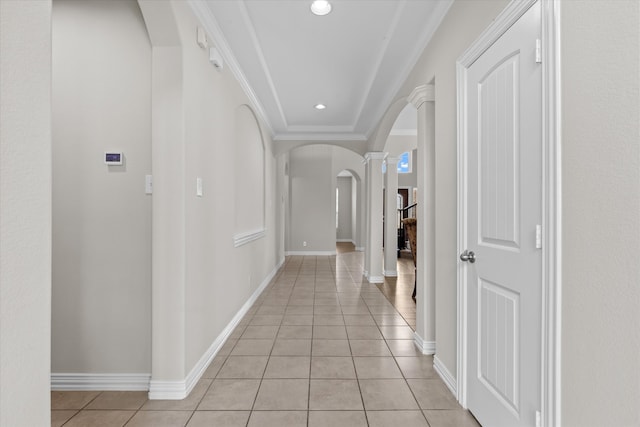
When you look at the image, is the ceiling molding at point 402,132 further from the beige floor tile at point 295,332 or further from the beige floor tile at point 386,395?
the beige floor tile at point 386,395

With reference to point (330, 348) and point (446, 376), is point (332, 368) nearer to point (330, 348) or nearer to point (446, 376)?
point (330, 348)

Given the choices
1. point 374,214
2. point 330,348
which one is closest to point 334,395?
point 330,348

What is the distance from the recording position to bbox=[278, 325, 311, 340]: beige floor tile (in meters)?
3.22

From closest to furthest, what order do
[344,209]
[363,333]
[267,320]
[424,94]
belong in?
[424,94] < [363,333] < [267,320] < [344,209]

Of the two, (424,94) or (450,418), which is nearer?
(450,418)

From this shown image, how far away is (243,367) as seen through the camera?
2566 mm

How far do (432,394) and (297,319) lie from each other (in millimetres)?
1839

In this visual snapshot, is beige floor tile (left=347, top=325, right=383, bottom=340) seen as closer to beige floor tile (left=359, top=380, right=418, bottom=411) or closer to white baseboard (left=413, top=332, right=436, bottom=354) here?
white baseboard (left=413, top=332, right=436, bottom=354)

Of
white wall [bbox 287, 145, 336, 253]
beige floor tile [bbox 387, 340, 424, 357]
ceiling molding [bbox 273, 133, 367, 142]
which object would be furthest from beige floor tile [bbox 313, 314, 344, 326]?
white wall [bbox 287, 145, 336, 253]

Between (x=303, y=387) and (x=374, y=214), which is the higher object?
(x=374, y=214)

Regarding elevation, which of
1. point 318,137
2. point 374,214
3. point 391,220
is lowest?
point 391,220

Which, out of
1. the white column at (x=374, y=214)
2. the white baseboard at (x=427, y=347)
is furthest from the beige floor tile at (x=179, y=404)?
the white column at (x=374, y=214)

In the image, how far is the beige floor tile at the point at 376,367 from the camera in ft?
8.02

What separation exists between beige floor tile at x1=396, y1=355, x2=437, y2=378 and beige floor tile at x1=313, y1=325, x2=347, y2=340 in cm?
67
